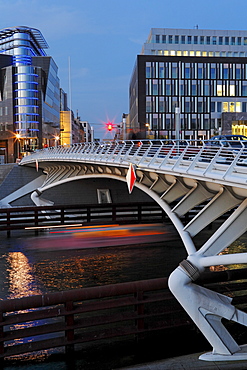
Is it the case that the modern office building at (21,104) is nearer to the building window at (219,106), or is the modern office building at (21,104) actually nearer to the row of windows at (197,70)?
the row of windows at (197,70)

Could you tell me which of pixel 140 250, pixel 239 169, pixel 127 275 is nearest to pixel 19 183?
pixel 140 250

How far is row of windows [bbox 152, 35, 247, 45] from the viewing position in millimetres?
98312

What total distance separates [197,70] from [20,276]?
7637 centimetres

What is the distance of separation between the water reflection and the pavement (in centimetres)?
691

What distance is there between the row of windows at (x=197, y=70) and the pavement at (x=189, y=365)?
8058 cm

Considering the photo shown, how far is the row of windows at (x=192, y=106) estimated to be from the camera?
84.2m

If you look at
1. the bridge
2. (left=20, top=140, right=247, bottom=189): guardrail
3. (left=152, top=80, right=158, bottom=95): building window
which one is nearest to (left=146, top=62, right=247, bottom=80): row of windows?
(left=152, top=80, right=158, bottom=95): building window

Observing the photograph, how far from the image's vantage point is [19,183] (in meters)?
53.7

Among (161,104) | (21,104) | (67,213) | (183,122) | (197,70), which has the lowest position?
(67,213)

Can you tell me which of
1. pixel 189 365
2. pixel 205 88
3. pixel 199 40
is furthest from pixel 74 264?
pixel 199 40

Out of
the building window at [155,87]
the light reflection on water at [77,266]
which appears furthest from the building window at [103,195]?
the building window at [155,87]

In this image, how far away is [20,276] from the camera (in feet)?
51.1

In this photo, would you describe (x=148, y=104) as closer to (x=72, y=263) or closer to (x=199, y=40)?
(x=199, y=40)

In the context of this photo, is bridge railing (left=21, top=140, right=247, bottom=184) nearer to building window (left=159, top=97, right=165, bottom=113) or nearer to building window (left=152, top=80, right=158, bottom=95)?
building window (left=159, top=97, right=165, bottom=113)
